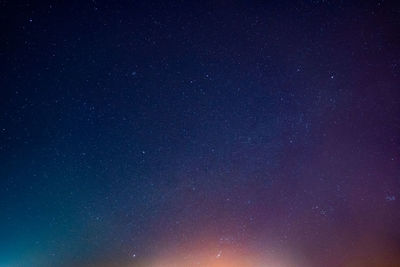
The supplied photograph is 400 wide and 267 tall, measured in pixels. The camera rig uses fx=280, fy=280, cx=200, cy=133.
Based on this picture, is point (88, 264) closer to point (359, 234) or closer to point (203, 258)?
point (203, 258)

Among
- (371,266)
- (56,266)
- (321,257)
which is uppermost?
(56,266)

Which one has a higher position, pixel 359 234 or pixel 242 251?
pixel 242 251

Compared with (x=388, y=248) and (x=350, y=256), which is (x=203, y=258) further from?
(x=388, y=248)

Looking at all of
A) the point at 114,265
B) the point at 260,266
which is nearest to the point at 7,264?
the point at 114,265

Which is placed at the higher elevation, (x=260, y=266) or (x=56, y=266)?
(x=56, y=266)

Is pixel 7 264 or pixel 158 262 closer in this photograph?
pixel 7 264

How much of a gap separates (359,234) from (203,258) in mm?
1114

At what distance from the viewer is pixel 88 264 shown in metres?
1.94

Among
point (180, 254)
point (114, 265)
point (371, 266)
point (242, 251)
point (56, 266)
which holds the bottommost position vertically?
point (371, 266)

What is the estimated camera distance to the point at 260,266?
6.38 ft

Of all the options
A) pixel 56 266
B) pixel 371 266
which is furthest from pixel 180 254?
pixel 371 266

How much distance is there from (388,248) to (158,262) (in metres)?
1.62

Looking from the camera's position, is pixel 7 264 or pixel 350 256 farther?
pixel 350 256

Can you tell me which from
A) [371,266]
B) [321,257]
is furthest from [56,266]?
[371,266]
